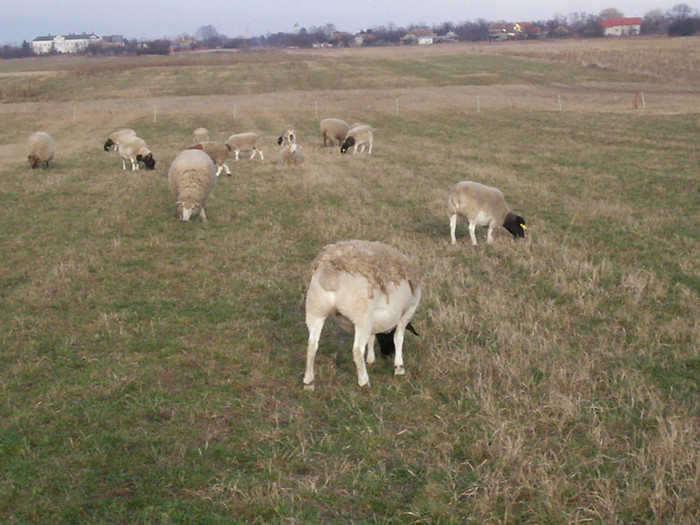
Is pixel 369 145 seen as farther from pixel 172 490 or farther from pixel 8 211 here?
pixel 172 490

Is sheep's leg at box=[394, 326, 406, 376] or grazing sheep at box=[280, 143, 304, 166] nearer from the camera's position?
sheep's leg at box=[394, 326, 406, 376]

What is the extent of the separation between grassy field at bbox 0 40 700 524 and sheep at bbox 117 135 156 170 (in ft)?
5.53

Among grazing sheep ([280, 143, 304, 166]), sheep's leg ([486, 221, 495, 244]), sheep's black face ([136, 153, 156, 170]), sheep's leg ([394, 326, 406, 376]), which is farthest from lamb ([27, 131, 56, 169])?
sheep's leg ([394, 326, 406, 376])

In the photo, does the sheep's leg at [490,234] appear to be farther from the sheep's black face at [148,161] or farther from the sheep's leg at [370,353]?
the sheep's black face at [148,161]

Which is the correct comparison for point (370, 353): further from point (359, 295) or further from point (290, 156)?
point (290, 156)

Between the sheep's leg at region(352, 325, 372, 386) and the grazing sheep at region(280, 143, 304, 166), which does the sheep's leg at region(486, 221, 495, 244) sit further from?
the grazing sheep at region(280, 143, 304, 166)

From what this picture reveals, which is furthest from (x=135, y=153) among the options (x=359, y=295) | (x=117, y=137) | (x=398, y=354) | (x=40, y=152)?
(x=359, y=295)

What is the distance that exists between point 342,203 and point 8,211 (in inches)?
332

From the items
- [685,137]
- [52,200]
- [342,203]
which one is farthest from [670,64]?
[52,200]

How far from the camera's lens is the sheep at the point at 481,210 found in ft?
41.7

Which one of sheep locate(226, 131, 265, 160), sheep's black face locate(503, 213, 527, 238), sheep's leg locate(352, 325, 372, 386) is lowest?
sheep's black face locate(503, 213, 527, 238)

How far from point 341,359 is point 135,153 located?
1775 cm

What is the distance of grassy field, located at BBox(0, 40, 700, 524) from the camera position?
504 cm

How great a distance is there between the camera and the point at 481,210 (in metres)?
12.7
